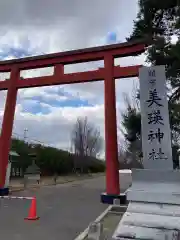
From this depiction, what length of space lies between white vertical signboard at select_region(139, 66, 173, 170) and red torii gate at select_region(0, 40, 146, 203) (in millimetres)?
6366

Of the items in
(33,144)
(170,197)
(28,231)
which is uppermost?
(33,144)

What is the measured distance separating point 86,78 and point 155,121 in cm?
791

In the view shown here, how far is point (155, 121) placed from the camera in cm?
401

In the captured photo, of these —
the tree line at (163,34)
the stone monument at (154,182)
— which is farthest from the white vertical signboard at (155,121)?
the tree line at (163,34)

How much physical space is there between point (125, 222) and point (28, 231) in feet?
11.4

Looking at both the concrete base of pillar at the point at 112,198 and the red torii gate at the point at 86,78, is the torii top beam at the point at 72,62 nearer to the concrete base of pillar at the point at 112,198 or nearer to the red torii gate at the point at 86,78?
the red torii gate at the point at 86,78

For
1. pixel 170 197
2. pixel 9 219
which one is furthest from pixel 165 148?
pixel 9 219

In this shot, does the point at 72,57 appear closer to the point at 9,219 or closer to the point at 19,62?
the point at 19,62

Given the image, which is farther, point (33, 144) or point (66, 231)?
point (33, 144)

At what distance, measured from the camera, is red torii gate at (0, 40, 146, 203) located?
10.6 m

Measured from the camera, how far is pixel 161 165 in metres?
3.75

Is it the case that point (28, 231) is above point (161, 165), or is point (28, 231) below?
below

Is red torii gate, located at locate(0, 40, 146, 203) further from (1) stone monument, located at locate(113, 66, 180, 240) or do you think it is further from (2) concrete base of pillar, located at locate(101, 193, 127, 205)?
(1) stone monument, located at locate(113, 66, 180, 240)

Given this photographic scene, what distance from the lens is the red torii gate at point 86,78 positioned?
34.8 feet
